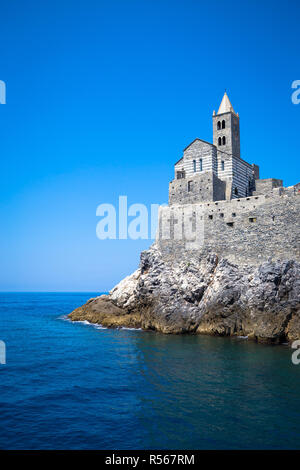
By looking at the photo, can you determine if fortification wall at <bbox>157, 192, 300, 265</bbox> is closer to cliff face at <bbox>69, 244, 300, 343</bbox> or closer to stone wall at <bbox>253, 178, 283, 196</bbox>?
cliff face at <bbox>69, 244, 300, 343</bbox>

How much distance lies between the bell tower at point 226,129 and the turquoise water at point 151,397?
2716 centimetres

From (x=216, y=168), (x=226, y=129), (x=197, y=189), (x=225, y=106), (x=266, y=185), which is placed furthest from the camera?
(x=225, y=106)

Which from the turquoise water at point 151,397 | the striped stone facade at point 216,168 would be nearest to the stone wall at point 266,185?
the striped stone facade at point 216,168

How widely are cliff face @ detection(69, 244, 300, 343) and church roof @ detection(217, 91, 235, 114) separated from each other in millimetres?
21267

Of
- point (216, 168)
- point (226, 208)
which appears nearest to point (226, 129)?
point (216, 168)

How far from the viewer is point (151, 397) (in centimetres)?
1744

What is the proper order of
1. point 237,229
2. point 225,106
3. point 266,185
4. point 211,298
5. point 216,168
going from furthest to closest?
point 225,106, point 216,168, point 266,185, point 237,229, point 211,298

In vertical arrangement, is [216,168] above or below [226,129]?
below

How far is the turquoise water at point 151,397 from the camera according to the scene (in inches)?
520

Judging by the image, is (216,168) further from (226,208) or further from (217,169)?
(226,208)

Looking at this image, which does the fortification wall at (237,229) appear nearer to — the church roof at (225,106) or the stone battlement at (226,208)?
the stone battlement at (226,208)

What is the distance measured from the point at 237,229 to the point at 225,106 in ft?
66.1

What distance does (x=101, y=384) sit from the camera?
19578 mm
